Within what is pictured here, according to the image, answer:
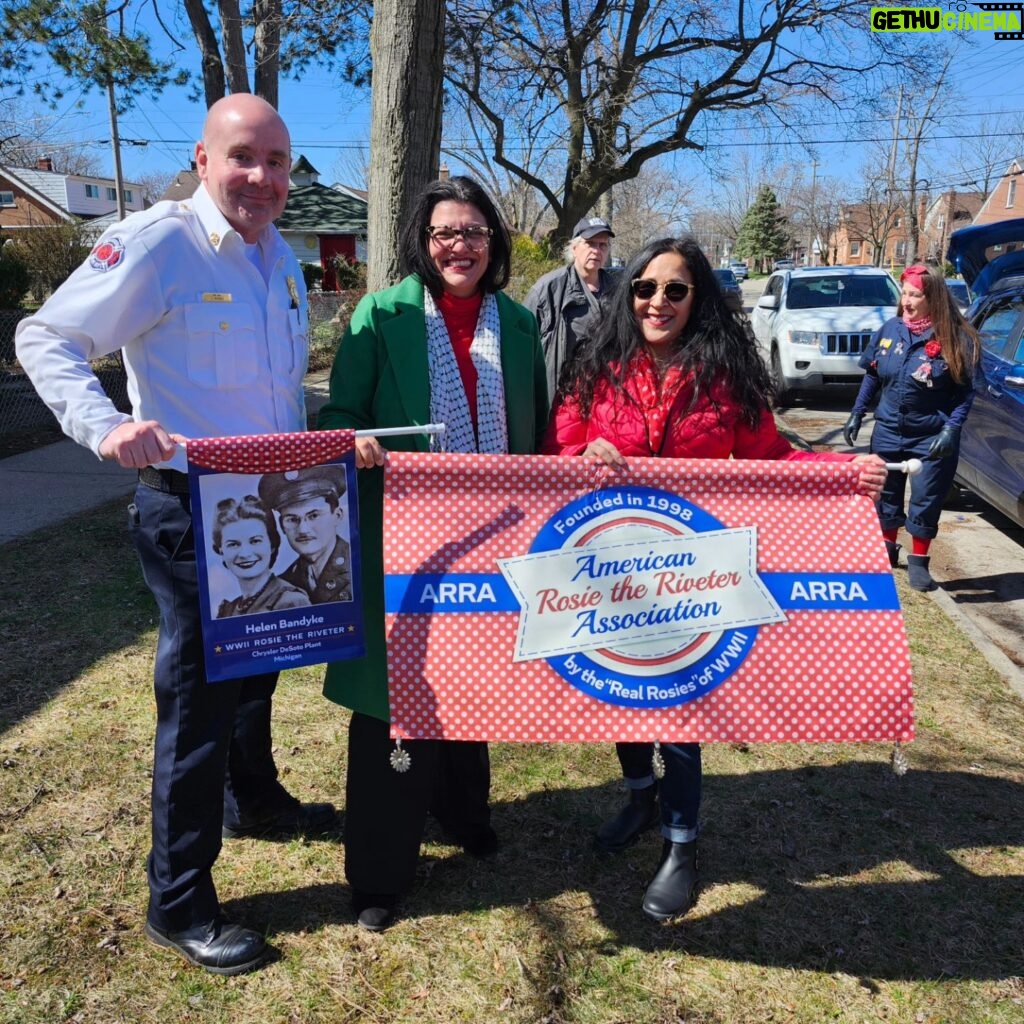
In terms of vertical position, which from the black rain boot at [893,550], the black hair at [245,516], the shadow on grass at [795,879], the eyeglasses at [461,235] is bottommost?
the shadow on grass at [795,879]

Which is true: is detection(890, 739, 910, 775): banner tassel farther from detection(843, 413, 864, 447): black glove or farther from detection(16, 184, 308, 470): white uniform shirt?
detection(843, 413, 864, 447): black glove

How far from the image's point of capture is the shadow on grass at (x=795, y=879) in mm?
2686

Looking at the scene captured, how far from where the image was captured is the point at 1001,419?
6.58 m

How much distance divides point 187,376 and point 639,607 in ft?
4.39

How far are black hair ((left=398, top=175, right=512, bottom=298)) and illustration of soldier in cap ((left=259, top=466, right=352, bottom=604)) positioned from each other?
67cm

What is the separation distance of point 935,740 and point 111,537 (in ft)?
17.8

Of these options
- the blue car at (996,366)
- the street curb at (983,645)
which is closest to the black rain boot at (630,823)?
the street curb at (983,645)

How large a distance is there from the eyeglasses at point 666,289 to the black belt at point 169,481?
139 centimetres

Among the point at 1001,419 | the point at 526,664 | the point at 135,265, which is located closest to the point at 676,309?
the point at 526,664

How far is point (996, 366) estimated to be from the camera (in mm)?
6852

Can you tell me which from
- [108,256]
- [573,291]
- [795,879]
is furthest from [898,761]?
[573,291]

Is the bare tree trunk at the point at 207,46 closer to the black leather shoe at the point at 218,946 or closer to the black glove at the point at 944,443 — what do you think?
the black glove at the point at 944,443

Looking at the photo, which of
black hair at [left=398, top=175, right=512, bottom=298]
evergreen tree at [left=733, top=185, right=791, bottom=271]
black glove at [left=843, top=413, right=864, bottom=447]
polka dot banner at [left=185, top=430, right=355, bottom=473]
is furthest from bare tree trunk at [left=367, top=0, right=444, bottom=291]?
evergreen tree at [left=733, top=185, right=791, bottom=271]

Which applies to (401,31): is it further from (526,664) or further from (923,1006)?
(923,1006)
